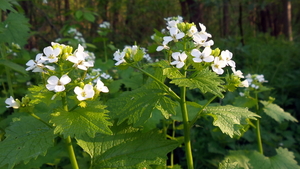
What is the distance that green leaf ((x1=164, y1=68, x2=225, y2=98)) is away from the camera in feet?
3.95

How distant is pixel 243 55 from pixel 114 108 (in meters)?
4.45

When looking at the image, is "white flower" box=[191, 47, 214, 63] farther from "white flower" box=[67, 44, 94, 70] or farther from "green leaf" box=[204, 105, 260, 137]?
"white flower" box=[67, 44, 94, 70]

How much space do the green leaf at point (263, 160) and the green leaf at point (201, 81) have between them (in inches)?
37.2

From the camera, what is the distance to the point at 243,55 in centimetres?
516

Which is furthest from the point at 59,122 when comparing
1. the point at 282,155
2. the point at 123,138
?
the point at 282,155

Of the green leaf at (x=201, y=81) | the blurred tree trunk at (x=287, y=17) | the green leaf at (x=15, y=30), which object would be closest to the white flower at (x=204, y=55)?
the green leaf at (x=201, y=81)

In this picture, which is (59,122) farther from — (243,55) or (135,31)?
(135,31)

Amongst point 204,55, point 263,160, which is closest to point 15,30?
point 204,55

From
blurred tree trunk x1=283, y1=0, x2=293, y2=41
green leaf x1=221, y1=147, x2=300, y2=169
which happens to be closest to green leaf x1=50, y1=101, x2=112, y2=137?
green leaf x1=221, y1=147, x2=300, y2=169

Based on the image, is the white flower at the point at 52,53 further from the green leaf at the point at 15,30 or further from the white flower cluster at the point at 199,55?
the green leaf at the point at 15,30

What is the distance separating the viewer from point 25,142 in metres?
1.17

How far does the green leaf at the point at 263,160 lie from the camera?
2041 mm

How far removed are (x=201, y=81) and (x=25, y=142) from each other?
3.04 feet

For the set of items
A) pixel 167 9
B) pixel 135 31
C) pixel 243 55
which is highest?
pixel 167 9
